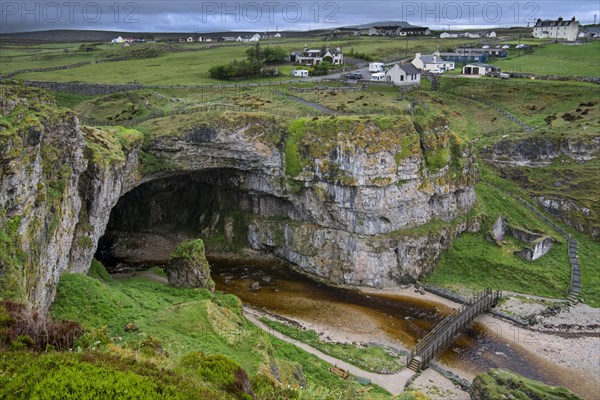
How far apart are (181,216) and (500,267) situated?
141 ft

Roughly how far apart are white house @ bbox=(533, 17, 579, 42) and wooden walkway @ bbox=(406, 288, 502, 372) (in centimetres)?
12970

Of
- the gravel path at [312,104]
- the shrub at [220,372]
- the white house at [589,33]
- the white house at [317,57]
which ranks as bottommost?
the shrub at [220,372]

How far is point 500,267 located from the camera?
5997cm

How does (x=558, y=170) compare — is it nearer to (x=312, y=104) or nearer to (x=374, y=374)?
(x=312, y=104)

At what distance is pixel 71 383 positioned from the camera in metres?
14.5

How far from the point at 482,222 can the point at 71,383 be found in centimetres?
5984

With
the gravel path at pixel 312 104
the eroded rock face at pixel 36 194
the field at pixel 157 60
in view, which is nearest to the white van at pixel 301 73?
the field at pixel 157 60

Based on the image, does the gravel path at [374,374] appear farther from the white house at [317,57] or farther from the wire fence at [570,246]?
the white house at [317,57]

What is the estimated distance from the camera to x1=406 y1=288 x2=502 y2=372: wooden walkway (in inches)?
1700

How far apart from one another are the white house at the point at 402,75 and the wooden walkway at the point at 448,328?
52391mm

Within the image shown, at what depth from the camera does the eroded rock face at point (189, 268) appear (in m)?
46.4

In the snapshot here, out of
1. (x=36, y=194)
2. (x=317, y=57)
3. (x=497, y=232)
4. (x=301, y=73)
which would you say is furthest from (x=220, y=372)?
(x=317, y=57)

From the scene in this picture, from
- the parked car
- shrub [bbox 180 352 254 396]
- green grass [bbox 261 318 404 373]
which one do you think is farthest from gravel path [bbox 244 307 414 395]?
the parked car

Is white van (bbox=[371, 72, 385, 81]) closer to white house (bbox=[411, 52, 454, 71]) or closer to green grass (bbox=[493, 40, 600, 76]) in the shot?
white house (bbox=[411, 52, 454, 71])
